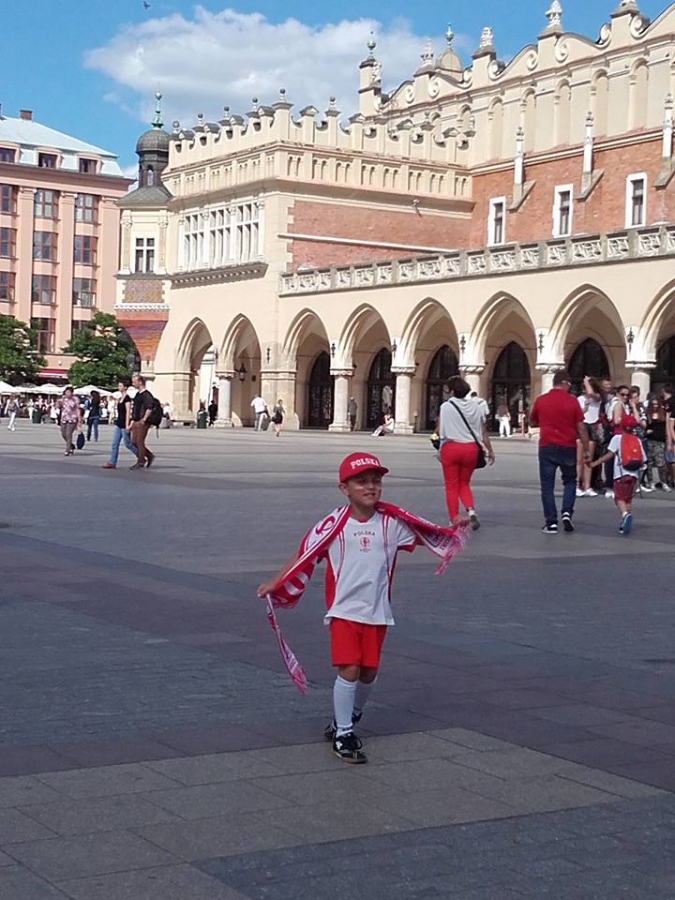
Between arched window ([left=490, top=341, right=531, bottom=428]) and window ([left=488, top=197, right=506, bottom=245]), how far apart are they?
28.1 ft

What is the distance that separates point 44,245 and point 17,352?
18275mm

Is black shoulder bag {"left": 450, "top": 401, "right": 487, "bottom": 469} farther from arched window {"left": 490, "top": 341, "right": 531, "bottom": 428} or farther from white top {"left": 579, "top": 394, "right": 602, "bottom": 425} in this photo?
arched window {"left": 490, "top": 341, "right": 531, "bottom": 428}

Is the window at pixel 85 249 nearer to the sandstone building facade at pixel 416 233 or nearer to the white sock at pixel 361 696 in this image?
the sandstone building facade at pixel 416 233

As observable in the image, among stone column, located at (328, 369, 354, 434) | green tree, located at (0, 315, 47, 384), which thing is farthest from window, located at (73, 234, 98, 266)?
stone column, located at (328, 369, 354, 434)

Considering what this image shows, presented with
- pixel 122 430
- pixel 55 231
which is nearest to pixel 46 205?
pixel 55 231

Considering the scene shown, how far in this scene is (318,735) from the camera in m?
6.55

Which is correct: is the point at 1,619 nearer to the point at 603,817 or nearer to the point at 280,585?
the point at 280,585

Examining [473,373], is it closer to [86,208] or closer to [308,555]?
[308,555]

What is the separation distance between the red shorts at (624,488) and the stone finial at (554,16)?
4606cm

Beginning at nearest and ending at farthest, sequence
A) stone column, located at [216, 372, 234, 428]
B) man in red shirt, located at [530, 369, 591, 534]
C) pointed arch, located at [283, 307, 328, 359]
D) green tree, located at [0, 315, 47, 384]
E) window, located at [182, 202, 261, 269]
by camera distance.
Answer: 1. man in red shirt, located at [530, 369, 591, 534]
2. pointed arch, located at [283, 307, 328, 359]
3. window, located at [182, 202, 261, 269]
4. stone column, located at [216, 372, 234, 428]
5. green tree, located at [0, 315, 47, 384]

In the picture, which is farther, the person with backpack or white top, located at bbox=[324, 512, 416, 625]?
the person with backpack

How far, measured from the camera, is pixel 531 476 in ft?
92.9

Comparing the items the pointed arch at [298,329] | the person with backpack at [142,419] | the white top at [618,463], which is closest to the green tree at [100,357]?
the pointed arch at [298,329]

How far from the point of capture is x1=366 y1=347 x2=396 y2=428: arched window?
62.2m
